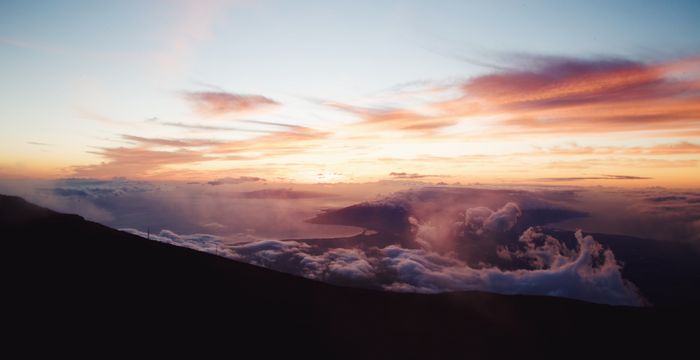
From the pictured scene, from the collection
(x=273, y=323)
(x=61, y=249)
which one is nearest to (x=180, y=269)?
(x=61, y=249)

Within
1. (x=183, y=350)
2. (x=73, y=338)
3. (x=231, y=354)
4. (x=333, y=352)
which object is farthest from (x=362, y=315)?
(x=73, y=338)

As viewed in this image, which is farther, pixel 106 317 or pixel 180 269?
pixel 180 269

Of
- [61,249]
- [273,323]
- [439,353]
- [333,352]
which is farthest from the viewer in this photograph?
[61,249]

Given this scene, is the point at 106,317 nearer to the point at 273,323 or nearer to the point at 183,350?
the point at 183,350

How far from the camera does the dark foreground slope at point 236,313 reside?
1720 cm

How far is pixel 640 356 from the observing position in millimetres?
30125

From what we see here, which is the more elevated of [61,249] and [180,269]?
[61,249]

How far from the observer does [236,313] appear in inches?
888

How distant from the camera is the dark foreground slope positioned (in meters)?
17.2

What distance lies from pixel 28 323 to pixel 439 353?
22051mm

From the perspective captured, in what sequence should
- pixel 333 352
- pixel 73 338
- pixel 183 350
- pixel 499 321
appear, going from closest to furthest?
pixel 73 338, pixel 183 350, pixel 333 352, pixel 499 321

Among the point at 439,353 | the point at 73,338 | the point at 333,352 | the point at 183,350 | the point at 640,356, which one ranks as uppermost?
the point at 73,338

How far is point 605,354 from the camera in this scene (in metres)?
29.7

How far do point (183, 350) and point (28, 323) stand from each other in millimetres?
6326
